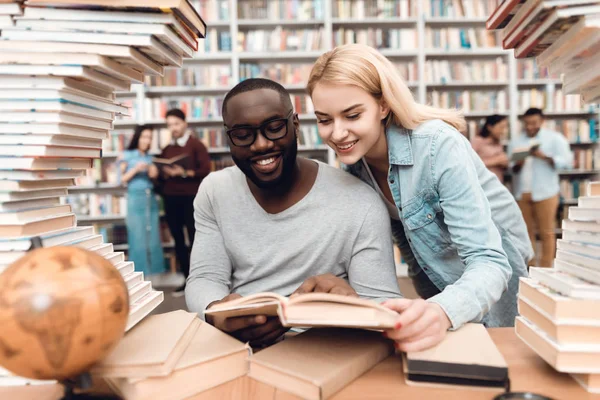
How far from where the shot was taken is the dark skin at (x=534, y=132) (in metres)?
4.17

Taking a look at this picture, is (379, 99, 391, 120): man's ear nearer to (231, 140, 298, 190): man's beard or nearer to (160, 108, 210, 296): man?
(231, 140, 298, 190): man's beard

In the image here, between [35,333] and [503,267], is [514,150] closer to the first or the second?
[503,267]

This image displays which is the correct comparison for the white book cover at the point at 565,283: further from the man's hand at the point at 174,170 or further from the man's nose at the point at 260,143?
the man's hand at the point at 174,170

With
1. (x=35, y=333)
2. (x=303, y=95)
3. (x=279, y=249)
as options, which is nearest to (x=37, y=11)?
(x=35, y=333)

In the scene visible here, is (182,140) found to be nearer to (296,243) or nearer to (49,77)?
(296,243)

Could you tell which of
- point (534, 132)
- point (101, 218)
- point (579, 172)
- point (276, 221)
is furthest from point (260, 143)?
point (579, 172)

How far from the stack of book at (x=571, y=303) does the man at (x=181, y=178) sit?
3461 millimetres

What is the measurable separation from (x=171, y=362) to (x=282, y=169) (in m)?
0.64

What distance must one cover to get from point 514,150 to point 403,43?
1.52 metres

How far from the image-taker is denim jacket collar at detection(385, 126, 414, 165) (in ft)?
4.11

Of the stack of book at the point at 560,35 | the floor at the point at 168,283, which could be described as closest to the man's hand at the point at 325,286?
the stack of book at the point at 560,35

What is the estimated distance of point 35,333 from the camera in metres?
0.58

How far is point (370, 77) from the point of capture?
1218 millimetres

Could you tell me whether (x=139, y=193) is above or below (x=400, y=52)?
below
